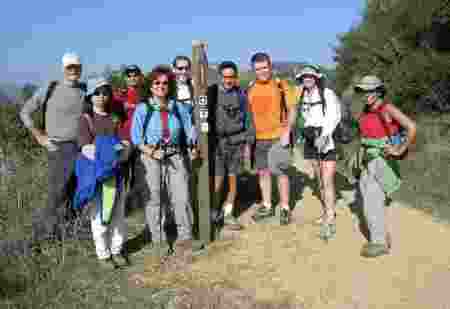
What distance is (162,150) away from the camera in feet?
15.3

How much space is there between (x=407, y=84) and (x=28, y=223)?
891 cm

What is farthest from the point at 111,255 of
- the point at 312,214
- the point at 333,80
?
the point at 333,80

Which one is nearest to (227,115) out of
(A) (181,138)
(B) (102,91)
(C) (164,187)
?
(A) (181,138)

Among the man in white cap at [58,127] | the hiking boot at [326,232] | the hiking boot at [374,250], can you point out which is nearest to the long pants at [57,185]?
the man in white cap at [58,127]

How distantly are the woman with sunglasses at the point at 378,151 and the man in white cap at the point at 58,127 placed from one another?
2.97 metres

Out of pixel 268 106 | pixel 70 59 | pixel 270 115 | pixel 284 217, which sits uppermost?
pixel 70 59

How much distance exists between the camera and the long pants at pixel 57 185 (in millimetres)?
4680

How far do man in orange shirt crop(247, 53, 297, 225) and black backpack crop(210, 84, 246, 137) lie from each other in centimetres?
23

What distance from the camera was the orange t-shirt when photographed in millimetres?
5488

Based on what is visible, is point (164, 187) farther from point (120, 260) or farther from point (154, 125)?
point (120, 260)

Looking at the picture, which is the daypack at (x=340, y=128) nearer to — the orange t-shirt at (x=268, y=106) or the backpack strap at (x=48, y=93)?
the orange t-shirt at (x=268, y=106)

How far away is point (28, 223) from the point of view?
4996 mm

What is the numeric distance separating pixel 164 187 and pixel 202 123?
2.71 feet

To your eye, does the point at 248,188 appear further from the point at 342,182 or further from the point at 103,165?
the point at 103,165
